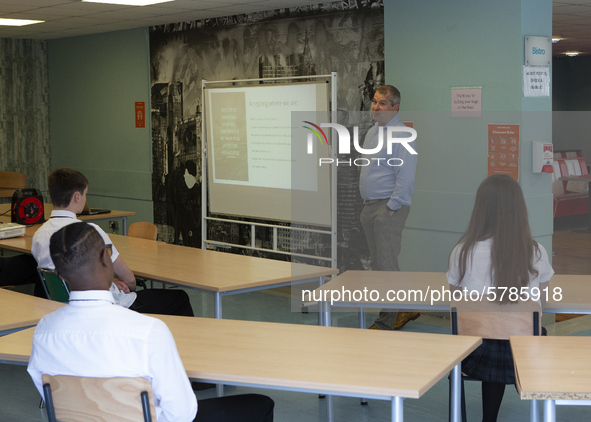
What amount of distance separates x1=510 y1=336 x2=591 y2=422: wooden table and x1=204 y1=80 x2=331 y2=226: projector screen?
2975 mm

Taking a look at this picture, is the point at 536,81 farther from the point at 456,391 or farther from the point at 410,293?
the point at 456,391

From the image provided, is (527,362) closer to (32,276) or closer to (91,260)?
(91,260)

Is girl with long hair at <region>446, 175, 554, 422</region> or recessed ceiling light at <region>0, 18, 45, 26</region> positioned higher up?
recessed ceiling light at <region>0, 18, 45, 26</region>

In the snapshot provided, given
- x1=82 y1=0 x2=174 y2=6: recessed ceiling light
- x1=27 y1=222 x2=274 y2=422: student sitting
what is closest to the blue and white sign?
x1=82 y1=0 x2=174 y2=6: recessed ceiling light

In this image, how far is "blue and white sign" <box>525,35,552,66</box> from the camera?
497 cm

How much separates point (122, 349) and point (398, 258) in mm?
2653

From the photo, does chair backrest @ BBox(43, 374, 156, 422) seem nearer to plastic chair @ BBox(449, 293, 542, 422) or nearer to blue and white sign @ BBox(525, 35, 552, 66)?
plastic chair @ BBox(449, 293, 542, 422)

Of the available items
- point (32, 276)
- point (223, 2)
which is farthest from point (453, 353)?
point (223, 2)

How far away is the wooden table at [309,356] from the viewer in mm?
2227

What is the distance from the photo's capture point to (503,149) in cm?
504

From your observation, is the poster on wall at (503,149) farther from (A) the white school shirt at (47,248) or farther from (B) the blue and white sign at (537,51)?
(A) the white school shirt at (47,248)

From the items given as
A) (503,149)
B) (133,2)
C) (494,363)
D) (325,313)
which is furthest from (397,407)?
(133,2)

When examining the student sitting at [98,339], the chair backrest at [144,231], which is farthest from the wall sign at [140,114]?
the student sitting at [98,339]

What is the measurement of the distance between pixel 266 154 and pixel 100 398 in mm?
4514
